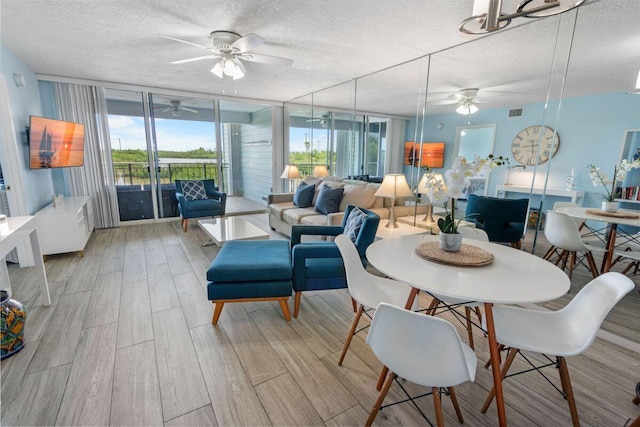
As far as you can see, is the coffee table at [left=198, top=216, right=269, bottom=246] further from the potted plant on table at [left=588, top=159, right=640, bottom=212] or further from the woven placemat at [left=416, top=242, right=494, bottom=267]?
the potted plant on table at [left=588, top=159, right=640, bottom=212]

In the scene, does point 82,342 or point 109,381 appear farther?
point 82,342

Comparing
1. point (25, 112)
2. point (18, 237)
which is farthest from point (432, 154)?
point (25, 112)

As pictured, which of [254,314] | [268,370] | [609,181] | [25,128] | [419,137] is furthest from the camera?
[419,137]

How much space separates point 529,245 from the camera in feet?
8.21

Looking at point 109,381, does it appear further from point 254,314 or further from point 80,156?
point 80,156

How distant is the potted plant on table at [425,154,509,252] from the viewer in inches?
58.3

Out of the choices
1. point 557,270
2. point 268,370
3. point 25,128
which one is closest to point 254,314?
point 268,370

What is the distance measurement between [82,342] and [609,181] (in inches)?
158

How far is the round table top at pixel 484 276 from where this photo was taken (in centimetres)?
116

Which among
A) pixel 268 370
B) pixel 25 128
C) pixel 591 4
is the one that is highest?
pixel 591 4

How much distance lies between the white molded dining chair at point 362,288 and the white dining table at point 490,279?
184 millimetres

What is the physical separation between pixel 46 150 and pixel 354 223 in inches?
153

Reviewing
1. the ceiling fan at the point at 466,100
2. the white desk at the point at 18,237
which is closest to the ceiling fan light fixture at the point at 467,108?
the ceiling fan at the point at 466,100

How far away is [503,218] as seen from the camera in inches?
106
